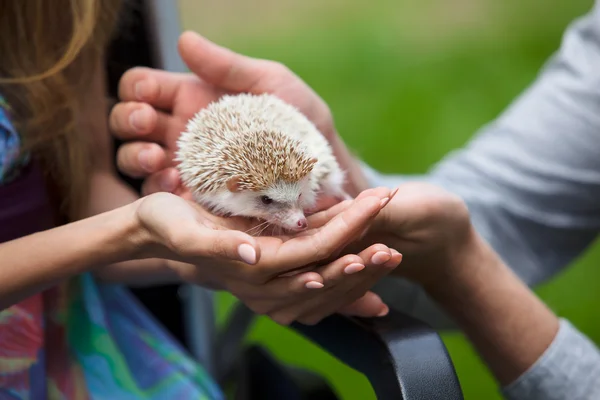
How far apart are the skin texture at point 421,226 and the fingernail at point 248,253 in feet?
0.79

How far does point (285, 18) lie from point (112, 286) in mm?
1972

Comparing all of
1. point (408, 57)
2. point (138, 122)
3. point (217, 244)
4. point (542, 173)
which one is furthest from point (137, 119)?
point (408, 57)

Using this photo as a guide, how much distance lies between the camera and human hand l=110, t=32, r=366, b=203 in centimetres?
109

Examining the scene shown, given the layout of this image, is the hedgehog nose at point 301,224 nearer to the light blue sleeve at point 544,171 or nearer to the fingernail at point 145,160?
Result: the fingernail at point 145,160

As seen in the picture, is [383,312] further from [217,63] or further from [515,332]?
[217,63]

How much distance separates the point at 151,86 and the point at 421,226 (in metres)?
0.48

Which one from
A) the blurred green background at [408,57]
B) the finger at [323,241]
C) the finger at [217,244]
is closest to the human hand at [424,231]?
the finger at [323,241]

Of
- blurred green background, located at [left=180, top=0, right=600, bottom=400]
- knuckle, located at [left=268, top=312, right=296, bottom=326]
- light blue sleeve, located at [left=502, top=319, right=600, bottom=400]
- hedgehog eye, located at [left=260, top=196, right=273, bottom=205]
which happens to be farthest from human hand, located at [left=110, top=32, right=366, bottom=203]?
blurred green background, located at [left=180, top=0, right=600, bottom=400]

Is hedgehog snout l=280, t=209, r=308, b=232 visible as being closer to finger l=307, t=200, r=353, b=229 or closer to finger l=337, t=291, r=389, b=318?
finger l=307, t=200, r=353, b=229

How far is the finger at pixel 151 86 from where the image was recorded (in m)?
1.13

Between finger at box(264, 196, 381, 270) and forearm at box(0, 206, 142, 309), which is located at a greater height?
finger at box(264, 196, 381, 270)

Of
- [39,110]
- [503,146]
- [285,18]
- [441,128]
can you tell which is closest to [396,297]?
[503,146]

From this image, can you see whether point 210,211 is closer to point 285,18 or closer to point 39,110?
point 39,110

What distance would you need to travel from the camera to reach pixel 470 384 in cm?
197
